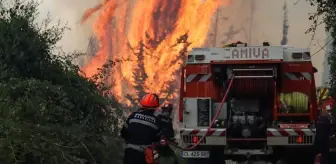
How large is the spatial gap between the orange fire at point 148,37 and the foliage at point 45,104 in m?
13.6

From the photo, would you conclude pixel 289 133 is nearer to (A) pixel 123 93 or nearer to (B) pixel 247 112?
(B) pixel 247 112

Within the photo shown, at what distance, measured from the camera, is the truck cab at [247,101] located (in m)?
9.91

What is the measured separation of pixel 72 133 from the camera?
28.7 feet

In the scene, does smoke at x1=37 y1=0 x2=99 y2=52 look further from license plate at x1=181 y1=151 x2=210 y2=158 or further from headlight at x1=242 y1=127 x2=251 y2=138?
headlight at x1=242 y1=127 x2=251 y2=138

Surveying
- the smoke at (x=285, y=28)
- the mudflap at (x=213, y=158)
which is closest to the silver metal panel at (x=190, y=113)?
the mudflap at (x=213, y=158)

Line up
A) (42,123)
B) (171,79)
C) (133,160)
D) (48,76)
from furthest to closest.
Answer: (171,79) < (48,76) < (42,123) < (133,160)

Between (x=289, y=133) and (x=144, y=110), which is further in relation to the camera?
(x=289, y=133)

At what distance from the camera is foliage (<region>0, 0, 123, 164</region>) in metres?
7.28

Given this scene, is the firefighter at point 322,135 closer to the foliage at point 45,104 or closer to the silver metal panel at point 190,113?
the silver metal panel at point 190,113

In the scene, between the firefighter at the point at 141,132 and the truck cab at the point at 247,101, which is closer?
the firefighter at the point at 141,132

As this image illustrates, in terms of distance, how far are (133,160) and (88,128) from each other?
423cm

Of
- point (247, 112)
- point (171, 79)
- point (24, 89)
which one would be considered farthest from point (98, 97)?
point (171, 79)

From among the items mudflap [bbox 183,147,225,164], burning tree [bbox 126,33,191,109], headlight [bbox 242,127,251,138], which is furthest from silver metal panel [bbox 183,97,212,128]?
burning tree [bbox 126,33,191,109]

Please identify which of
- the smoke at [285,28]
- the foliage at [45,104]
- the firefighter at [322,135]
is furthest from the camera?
the smoke at [285,28]
